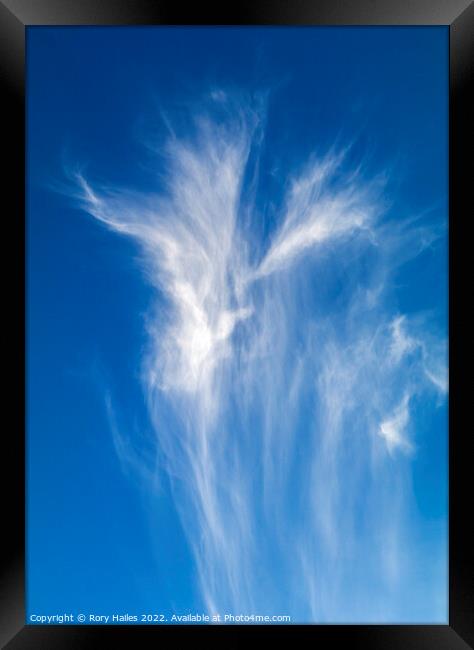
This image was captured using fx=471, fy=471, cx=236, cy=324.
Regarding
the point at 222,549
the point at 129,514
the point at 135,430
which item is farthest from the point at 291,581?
the point at 135,430

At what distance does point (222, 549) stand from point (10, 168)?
11.9ft

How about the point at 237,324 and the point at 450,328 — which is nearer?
the point at 450,328

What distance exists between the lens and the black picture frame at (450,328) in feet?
12.1

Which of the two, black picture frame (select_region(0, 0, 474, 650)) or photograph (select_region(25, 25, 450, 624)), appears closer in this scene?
black picture frame (select_region(0, 0, 474, 650))

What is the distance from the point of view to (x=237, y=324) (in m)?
4.01

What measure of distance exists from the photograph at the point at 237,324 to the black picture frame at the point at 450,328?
112 mm

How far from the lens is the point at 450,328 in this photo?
3.83 meters

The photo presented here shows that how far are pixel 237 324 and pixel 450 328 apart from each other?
5.72ft

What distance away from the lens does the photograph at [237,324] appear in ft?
12.9

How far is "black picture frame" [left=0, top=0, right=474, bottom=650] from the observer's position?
12.1 ft

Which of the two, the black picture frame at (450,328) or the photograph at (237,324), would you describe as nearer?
the black picture frame at (450,328)

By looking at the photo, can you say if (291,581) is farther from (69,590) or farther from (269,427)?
(69,590)

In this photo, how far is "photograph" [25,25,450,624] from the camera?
392cm

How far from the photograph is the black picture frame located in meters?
0.11
